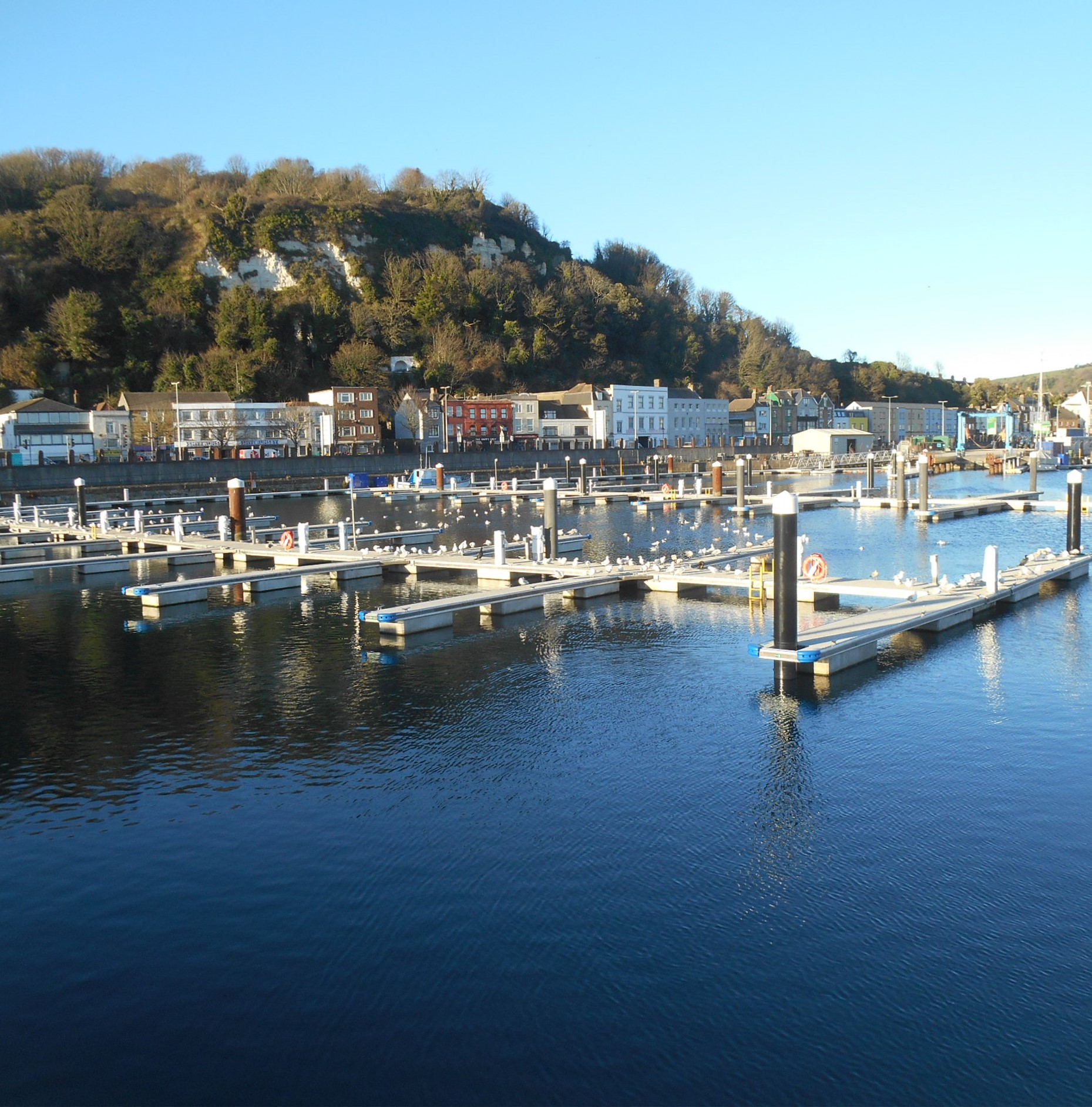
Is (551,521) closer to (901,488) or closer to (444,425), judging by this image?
(901,488)

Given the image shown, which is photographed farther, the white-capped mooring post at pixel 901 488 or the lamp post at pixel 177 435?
the lamp post at pixel 177 435

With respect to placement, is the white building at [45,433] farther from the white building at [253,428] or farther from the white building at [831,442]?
the white building at [831,442]

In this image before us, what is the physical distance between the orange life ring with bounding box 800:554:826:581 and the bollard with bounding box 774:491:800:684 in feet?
26.2

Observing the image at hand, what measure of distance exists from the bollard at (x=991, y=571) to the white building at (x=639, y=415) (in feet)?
290

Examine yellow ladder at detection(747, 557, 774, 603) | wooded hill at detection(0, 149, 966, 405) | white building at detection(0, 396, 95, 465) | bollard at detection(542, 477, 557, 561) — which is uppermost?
wooded hill at detection(0, 149, 966, 405)

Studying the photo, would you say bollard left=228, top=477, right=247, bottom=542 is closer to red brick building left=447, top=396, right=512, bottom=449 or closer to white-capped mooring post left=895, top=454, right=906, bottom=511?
white-capped mooring post left=895, top=454, right=906, bottom=511

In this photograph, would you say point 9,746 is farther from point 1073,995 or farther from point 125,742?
point 1073,995

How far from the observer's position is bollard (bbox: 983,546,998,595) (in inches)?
987

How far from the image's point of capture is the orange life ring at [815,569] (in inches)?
1054

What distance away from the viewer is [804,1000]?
→ 892 centimetres

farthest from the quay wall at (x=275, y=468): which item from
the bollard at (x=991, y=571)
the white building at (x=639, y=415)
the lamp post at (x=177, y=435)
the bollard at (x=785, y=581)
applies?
the bollard at (x=785, y=581)

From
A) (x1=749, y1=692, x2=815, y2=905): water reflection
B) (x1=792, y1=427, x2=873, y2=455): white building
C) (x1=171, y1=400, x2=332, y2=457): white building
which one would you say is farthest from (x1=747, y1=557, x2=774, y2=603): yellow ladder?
(x1=792, y1=427, x2=873, y2=455): white building

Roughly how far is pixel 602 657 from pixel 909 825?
380 inches

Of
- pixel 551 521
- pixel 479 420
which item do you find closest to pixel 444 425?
pixel 479 420
